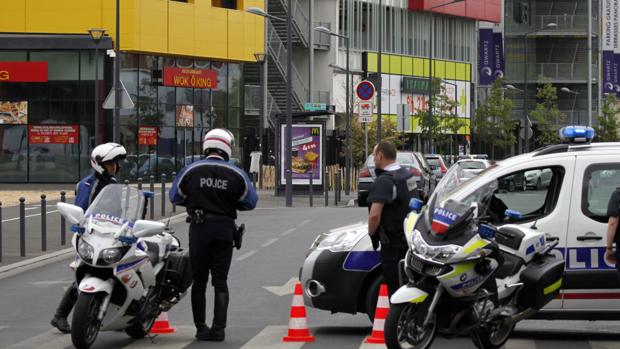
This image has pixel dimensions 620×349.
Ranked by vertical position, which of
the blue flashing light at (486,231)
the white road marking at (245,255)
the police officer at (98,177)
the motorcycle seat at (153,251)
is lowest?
the white road marking at (245,255)

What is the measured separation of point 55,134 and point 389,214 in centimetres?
4436

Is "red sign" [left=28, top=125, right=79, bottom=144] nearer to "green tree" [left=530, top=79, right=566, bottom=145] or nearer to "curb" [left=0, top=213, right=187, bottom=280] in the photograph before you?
"curb" [left=0, top=213, right=187, bottom=280]

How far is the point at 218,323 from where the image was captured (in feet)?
36.6

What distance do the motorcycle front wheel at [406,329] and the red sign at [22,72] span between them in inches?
1813

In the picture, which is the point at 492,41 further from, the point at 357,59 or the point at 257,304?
the point at 257,304

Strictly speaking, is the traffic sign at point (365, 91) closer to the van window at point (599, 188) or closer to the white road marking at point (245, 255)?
the white road marking at point (245, 255)

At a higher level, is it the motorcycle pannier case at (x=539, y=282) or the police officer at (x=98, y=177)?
the police officer at (x=98, y=177)

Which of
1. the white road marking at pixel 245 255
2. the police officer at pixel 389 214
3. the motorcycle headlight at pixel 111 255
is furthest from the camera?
the white road marking at pixel 245 255

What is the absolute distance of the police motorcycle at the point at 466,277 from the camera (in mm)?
9312

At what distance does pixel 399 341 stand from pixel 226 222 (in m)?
2.48

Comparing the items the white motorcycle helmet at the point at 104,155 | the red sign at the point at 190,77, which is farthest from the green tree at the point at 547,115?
the white motorcycle helmet at the point at 104,155

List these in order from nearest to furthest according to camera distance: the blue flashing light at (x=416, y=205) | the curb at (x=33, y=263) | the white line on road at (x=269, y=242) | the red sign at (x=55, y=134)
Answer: the blue flashing light at (x=416, y=205), the curb at (x=33, y=263), the white line on road at (x=269, y=242), the red sign at (x=55, y=134)

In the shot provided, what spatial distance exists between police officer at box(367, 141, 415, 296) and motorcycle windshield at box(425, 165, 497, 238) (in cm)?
33

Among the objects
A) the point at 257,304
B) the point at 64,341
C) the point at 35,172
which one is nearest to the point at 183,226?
the point at 257,304
